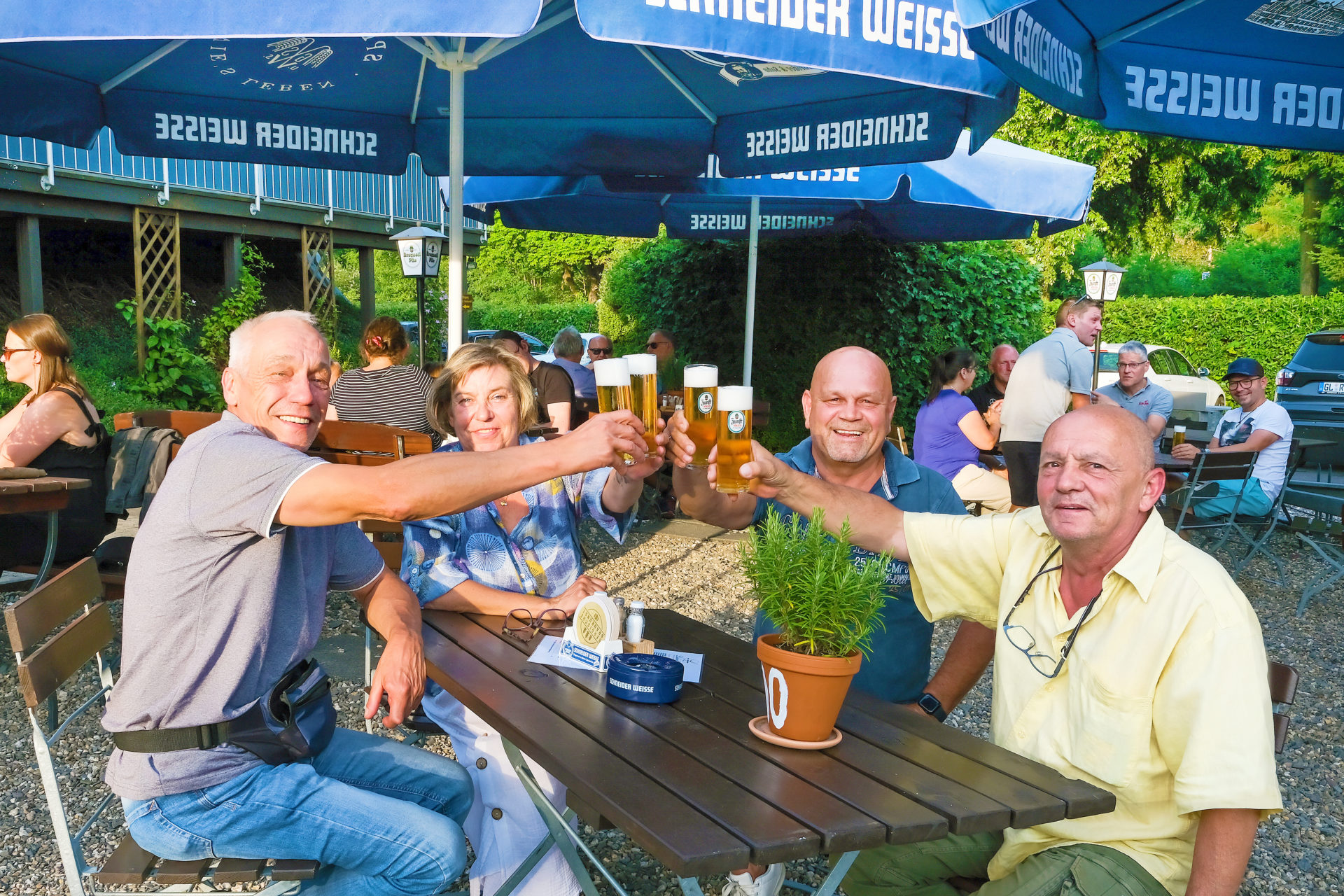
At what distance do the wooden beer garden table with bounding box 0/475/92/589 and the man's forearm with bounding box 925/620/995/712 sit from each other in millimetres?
2757

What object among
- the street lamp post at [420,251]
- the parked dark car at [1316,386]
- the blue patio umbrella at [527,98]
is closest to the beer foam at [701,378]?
the blue patio umbrella at [527,98]

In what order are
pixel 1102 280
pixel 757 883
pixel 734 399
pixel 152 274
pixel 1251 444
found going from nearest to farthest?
1. pixel 734 399
2. pixel 757 883
3. pixel 1251 444
4. pixel 1102 280
5. pixel 152 274

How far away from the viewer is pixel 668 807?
4.72 feet

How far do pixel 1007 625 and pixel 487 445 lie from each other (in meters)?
1.39

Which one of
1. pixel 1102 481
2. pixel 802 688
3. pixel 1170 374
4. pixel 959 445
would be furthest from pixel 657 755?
pixel 1170 374

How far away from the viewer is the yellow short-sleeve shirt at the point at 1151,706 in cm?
173

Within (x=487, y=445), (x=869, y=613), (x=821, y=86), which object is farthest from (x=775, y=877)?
(x=821, y=86)

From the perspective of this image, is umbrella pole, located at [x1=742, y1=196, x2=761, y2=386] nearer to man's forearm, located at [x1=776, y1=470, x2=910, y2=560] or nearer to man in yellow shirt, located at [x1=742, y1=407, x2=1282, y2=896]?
man's forearm, located at [x1=776, y1=470, x2=910, y2=560]

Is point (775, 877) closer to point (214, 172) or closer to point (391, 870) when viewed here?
point (391, 870)

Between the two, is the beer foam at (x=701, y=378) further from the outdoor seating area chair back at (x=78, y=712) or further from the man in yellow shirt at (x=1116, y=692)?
the outdoor seating area chair back at (x=78, y=712)

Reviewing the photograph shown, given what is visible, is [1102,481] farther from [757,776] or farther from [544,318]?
[544,318]

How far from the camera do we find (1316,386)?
11.9 metres

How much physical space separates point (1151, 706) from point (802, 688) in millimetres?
675

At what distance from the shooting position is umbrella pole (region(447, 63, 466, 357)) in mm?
4336
